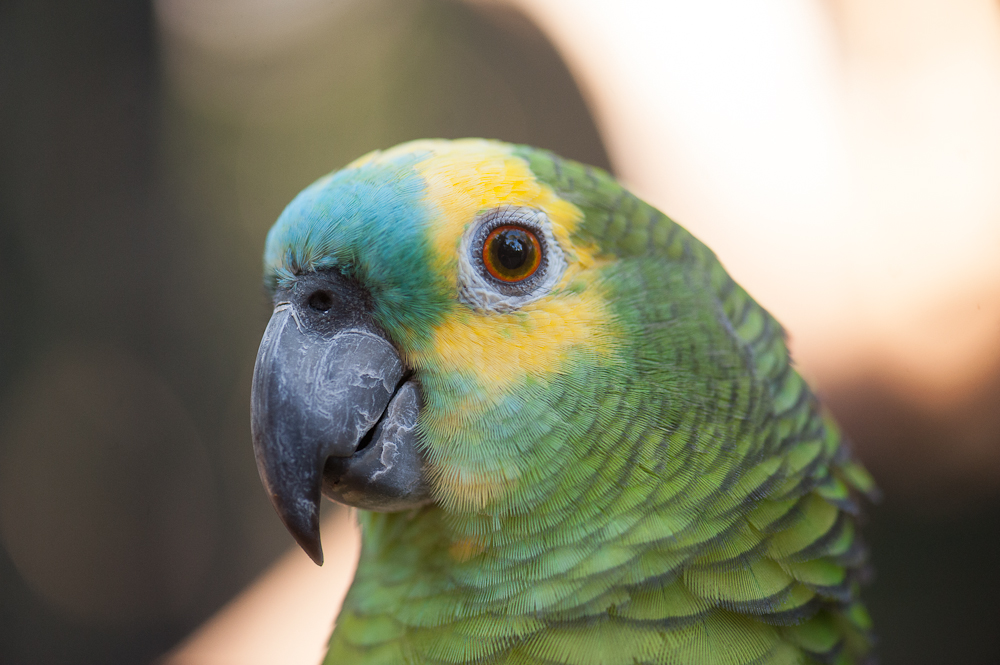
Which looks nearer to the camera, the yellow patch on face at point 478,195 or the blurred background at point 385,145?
the yellow patch on face at point 478,195

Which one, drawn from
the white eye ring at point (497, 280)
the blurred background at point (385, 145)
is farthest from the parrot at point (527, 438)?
the blurred background at point (385, 145)

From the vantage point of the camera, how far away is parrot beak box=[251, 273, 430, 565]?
2.73ft

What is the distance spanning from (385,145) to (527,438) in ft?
7.88

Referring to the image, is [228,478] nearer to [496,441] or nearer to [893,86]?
[496,441]

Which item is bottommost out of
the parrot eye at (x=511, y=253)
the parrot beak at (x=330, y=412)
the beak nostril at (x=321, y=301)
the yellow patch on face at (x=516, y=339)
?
the parrot beak at (x=330, y=412)

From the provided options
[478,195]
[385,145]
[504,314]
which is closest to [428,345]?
[504,314]

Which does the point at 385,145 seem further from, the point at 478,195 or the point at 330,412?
the point at 330,412

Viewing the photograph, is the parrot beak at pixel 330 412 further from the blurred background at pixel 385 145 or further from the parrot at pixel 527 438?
the blurred background at pixel 385 145

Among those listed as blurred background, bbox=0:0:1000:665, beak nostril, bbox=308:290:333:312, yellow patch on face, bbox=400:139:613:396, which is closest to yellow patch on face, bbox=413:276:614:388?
yellow patch on face, bbox=400:139:613:396

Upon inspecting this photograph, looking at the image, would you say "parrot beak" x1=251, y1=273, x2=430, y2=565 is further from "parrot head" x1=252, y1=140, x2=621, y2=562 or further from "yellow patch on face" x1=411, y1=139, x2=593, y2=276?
"yellow patch on face" x1=411, y1=139, x2=593, y2=276

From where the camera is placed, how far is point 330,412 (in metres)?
0.83

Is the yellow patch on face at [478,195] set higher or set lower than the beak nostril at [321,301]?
higher

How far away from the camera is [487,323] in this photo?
0.88m

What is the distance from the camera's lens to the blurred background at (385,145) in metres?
1.76
